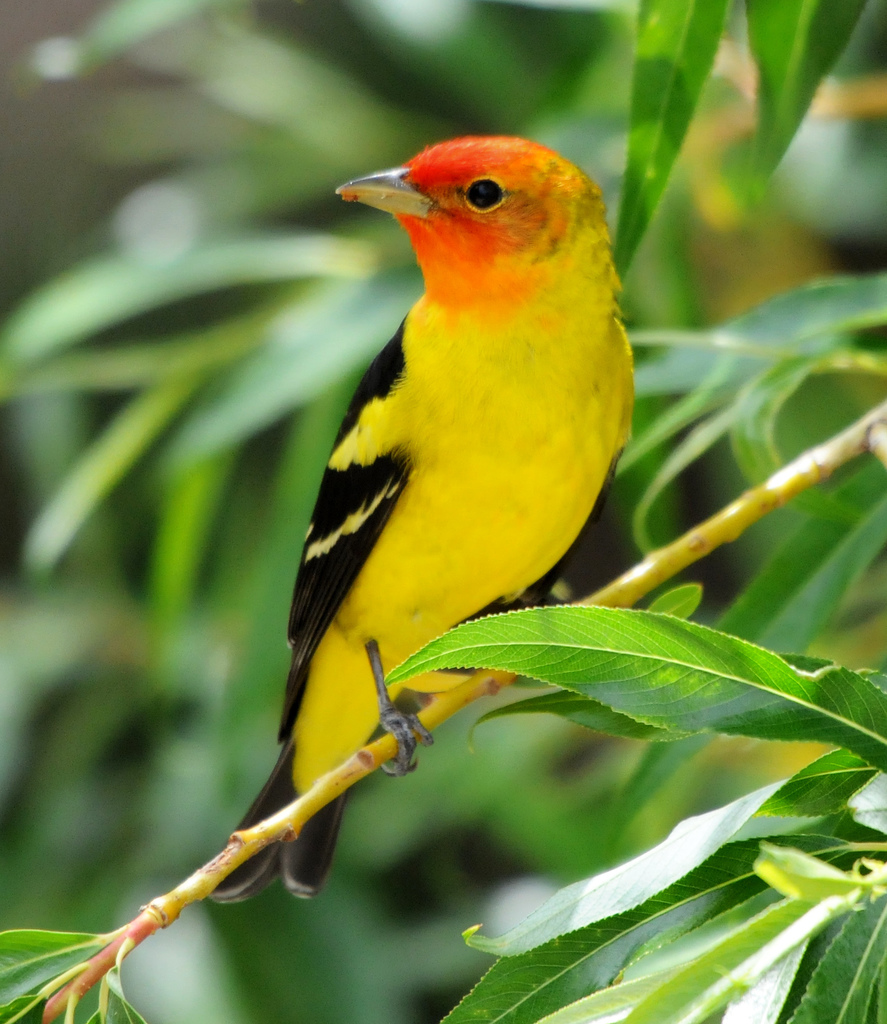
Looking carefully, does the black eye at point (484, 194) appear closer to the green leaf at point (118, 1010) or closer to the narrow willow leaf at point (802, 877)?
the green leaf at point (118, 1010)

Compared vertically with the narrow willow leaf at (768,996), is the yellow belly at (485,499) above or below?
above

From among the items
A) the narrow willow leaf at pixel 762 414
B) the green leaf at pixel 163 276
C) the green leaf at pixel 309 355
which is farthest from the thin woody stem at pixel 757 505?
the green leaf at pixel 163 276

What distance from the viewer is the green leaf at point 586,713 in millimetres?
1634

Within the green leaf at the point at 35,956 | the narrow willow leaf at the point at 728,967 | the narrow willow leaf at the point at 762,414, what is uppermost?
the narrow willow leaf at the point at 762,414

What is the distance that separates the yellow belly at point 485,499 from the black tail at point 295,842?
0.52 meters

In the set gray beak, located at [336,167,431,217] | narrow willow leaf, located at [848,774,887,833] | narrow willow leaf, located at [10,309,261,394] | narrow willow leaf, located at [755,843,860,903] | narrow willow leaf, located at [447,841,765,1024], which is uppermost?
gray beak, located at [336,167,431,217]

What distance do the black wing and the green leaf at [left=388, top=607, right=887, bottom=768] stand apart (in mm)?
1111

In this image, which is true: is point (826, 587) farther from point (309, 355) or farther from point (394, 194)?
point (309, 355)

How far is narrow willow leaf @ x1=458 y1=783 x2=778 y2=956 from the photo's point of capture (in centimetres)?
140

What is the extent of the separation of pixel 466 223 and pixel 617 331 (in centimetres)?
37

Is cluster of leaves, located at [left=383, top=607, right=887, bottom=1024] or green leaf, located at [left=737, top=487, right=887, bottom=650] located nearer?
cluster of leaves, located at [left=383, top=607, right=887, bottom=1024]

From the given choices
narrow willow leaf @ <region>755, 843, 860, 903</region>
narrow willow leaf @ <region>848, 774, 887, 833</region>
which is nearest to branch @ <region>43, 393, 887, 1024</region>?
narrow willow leaf @ <region>848, 774, 887, 833</region>

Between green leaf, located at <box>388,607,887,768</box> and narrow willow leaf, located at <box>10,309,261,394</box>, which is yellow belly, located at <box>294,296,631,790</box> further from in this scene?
narrow willow leaf, located at <box>10,309,261,394</box>

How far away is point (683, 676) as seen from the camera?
1.46 meters
